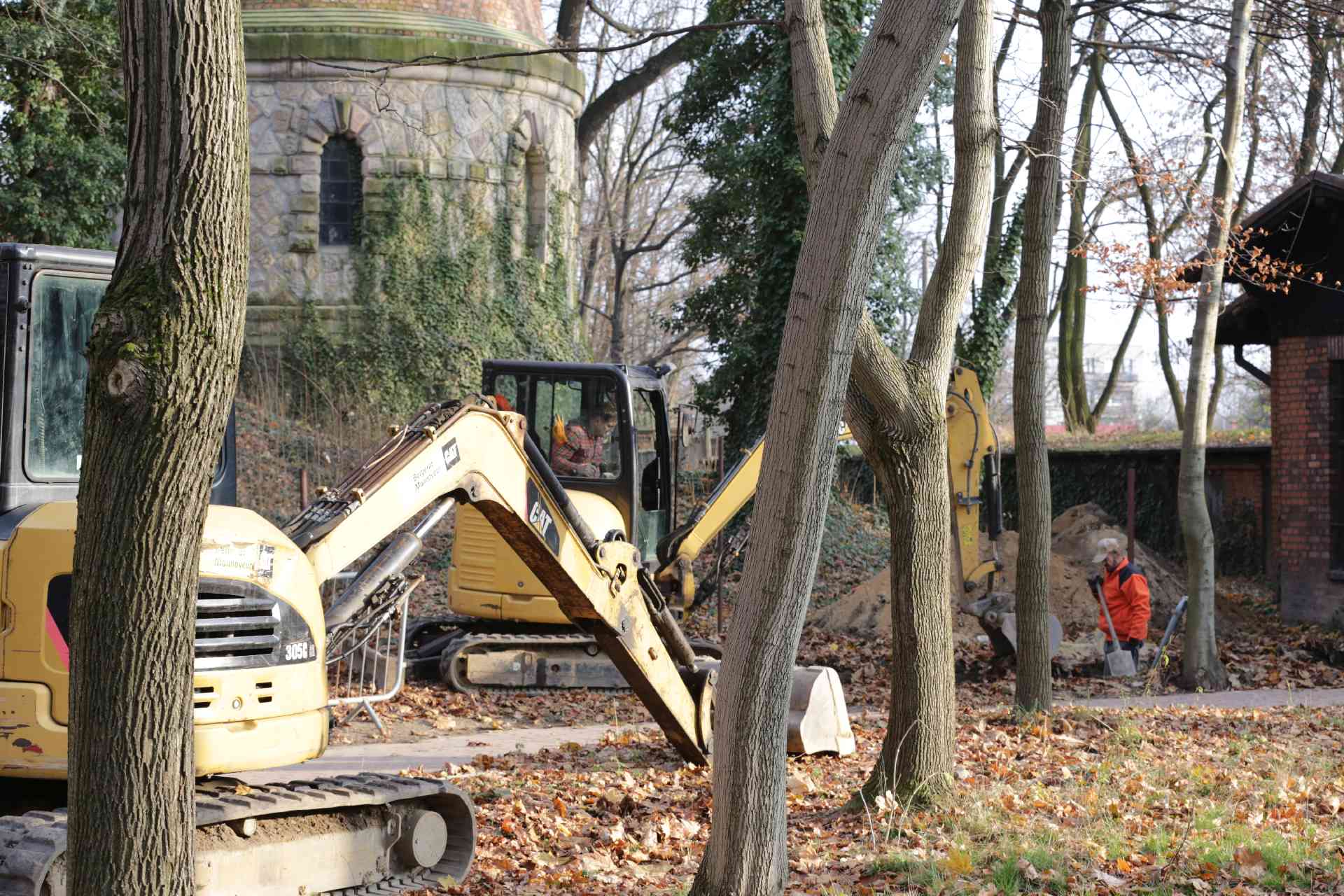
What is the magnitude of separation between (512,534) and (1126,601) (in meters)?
8.70

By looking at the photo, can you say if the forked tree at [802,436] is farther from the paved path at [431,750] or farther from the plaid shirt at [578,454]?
the plaid shirt at [578,454]

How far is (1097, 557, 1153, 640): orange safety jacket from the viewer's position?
46.7 feet

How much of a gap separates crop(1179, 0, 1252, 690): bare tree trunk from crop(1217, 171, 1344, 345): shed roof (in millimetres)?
3090

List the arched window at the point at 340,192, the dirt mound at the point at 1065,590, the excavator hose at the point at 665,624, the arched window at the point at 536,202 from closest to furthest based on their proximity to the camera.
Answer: the excavator hose at the point at 665,624 < the dirt mound at the point at 1065,590 < the arched window at the point at 340,192 < the arched window at the point at 536,202

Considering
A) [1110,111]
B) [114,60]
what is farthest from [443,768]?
[1110,111]

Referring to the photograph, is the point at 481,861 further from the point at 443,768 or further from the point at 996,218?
the point at 996,218

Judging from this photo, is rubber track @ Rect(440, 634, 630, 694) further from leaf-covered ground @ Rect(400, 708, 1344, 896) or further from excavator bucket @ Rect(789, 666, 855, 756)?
excavator bucket @ Rect(789, 666, 855, 756)

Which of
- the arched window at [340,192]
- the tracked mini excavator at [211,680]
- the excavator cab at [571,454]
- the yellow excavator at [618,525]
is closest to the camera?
the tracked mini excavator at [211,680]

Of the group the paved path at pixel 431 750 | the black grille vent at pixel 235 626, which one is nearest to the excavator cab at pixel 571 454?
the paved path at pixel 431 750

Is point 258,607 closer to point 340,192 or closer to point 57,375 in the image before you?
point 57,375

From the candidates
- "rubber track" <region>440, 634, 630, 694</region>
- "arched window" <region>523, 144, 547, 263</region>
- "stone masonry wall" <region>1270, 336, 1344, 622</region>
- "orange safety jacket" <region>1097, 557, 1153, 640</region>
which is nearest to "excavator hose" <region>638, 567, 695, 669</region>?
"rubber track" <region>440, 634, 630, 694</region>

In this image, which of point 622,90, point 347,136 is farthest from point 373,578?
point 622,90

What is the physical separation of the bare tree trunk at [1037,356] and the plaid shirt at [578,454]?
4.52 m

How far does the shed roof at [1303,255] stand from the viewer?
53.7 feet
